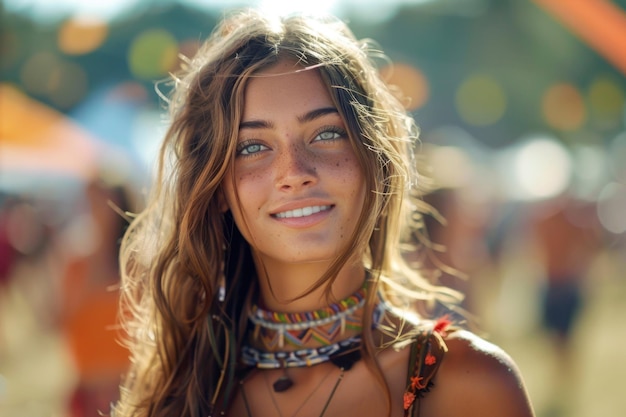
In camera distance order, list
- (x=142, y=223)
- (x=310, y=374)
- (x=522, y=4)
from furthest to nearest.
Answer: (x=522, y=4)
(x=142, y=223)
(x=310, y=374)

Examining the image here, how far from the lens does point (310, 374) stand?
7.18 feet

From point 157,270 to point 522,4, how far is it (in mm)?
15057

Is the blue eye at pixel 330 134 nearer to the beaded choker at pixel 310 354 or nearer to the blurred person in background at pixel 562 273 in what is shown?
the beaded choker at pixel 310 354

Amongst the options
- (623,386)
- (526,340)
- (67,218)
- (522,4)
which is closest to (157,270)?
(623,386)

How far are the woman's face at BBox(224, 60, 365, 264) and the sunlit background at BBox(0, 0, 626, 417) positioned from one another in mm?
356

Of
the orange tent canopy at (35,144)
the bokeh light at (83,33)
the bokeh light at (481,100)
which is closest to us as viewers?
the orange tent canopy at (35,144)

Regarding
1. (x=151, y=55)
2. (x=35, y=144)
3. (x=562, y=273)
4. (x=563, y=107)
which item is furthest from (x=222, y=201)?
(x=563, y=107)

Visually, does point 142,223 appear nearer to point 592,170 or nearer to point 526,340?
point 526,340

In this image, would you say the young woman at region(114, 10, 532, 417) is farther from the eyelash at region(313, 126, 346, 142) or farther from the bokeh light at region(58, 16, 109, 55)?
the bokeh light at region(58, 16, 109, 55)

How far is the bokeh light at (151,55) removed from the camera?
9172mm

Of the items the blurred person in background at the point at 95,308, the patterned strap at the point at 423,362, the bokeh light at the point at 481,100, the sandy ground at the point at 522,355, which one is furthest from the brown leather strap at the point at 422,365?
the bokeh light at the point at 481,100

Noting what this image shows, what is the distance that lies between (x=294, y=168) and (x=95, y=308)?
110 inches

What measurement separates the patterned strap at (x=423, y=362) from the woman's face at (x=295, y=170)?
307 mm

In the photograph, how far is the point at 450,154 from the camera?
7223mm
